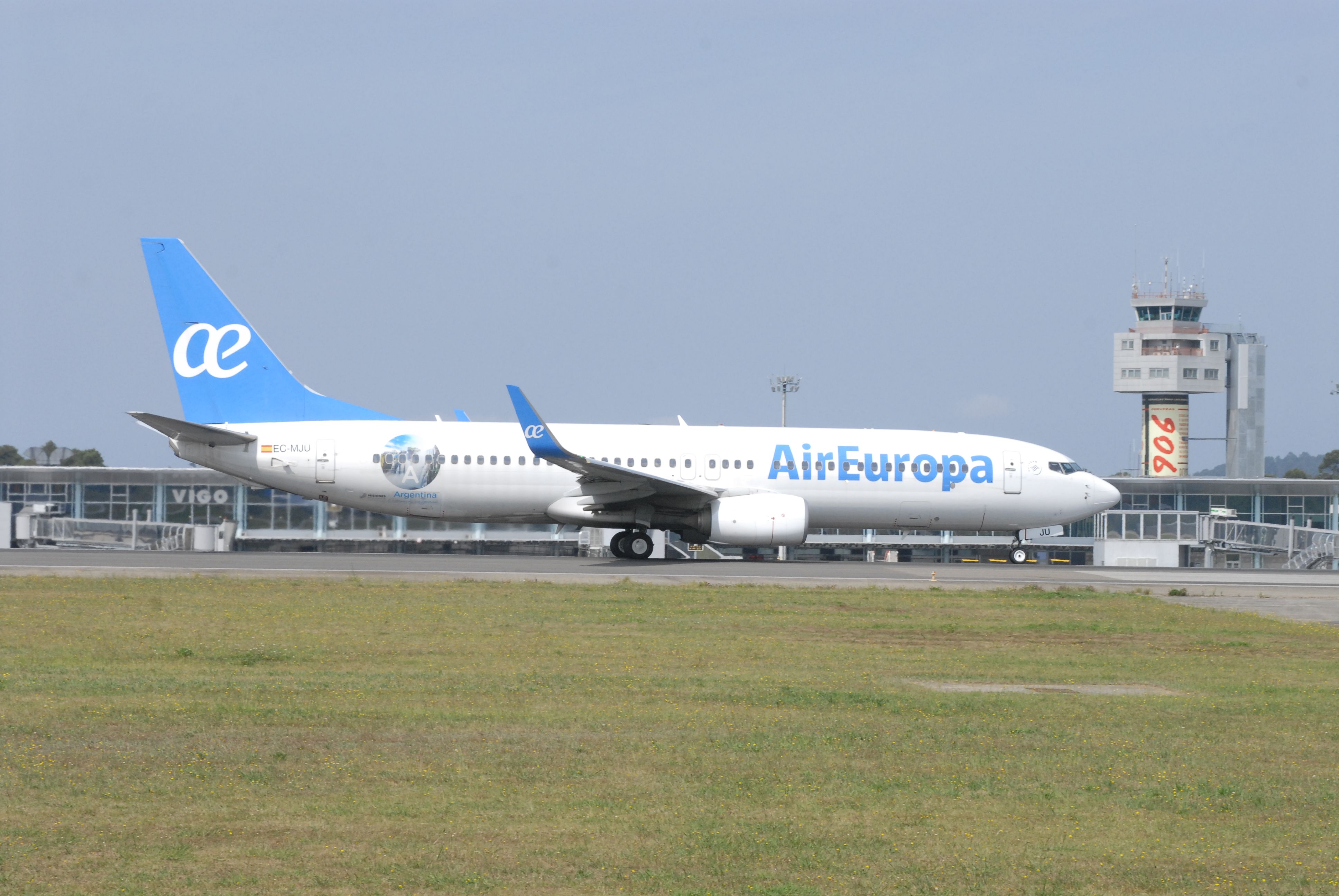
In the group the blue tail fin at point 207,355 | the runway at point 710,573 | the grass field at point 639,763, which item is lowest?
the grass field at point 639,763

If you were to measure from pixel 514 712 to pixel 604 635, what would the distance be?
18.0 ft

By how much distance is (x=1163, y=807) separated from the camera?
803 cm

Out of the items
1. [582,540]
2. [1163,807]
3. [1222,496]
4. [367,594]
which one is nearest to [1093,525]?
[1222,496]

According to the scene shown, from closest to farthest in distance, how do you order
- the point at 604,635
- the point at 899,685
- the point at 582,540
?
the point at 899,685 → the point at 604,635 → the point at 582,540

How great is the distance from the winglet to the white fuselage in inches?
102

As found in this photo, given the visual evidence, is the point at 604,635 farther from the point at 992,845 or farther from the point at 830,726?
the point at 992,845

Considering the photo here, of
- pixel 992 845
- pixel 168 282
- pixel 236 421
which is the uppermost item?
pixel 168 282

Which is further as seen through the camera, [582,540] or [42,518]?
[42,518]

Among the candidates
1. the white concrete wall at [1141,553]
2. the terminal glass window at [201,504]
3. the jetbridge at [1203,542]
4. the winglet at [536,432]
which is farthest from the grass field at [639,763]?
the terminal glass window at [201,504]

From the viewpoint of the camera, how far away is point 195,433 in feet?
98.1

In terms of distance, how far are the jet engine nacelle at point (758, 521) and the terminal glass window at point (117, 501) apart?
109 ft

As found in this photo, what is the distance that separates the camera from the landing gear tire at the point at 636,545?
1227 inches

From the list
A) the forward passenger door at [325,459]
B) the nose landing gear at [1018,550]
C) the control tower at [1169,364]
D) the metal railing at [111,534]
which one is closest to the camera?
the forward passenger door at [325,459]

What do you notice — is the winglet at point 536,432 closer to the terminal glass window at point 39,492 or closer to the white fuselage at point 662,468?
the white fuselage at point 662,468
